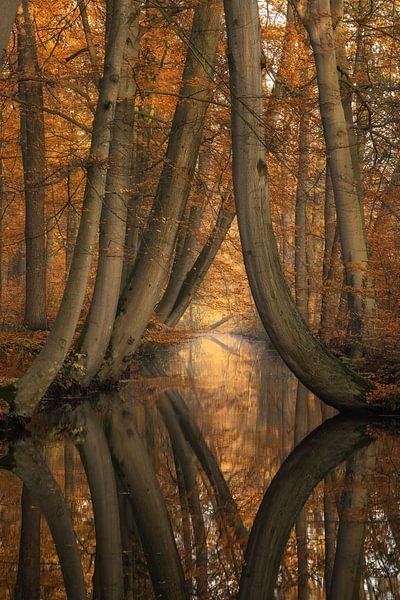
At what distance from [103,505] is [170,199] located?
7.63 m

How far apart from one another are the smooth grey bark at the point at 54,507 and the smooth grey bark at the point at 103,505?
0.14 metres

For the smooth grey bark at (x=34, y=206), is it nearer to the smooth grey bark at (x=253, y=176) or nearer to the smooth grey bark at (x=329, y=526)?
the smooth grey bark at (x=253, y=176)

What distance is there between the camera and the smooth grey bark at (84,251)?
33.1ft

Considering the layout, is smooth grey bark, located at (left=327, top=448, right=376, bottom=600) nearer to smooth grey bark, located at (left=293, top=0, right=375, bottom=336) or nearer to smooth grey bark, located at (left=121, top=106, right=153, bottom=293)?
smooth grey bark, located at (left=293, top=0, right=375, bottom=336)

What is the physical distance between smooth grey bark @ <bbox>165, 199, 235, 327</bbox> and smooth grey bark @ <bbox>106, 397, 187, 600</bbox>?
9374mm

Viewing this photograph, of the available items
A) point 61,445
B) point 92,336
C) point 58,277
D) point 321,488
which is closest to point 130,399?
point 92,336

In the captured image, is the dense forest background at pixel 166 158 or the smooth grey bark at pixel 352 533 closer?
the smooth grey bark at pixel 352 533

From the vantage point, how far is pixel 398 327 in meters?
11.1

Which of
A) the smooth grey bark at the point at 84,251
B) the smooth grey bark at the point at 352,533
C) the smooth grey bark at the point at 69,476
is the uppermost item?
the smooth grey bark at the point at 84,251

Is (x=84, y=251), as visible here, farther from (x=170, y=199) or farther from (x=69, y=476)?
(x=69, y=476)

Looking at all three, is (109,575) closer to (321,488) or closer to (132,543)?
(132,543)

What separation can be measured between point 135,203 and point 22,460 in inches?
405

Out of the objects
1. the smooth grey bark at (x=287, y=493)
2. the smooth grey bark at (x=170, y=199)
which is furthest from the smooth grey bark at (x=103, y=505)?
the smooth grey bark at (x=170, y=199)

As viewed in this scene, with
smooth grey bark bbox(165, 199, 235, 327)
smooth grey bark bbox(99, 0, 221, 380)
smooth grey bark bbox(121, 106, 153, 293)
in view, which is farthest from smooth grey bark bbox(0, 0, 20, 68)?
smooth grey bark bbox(165, 199, 235, 327)
